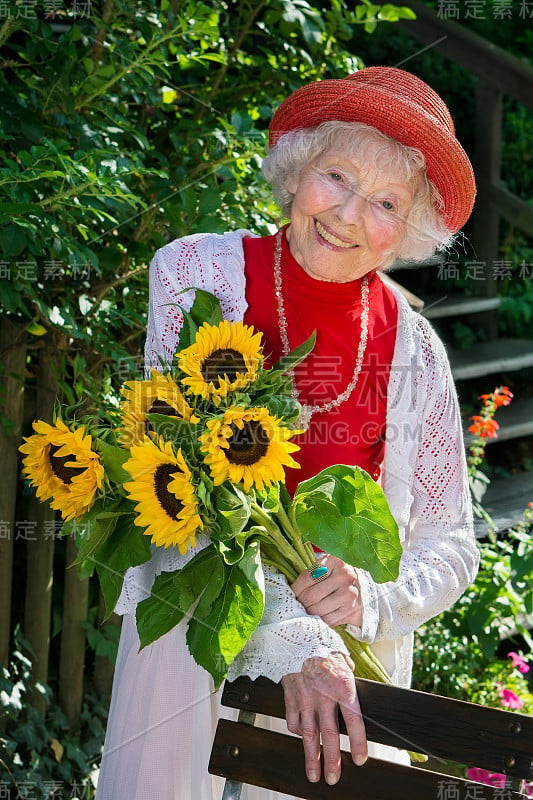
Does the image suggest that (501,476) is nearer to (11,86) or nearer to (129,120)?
(129,120)

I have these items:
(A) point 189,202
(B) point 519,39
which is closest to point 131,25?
(A) point 189,202

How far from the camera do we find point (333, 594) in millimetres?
1717

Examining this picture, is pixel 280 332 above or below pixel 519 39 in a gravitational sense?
below

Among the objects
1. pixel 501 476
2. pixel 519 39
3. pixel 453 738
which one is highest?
pixel 519 39

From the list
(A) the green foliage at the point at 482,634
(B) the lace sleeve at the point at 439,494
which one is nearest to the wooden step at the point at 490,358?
(A) the green foliage at the point at 482,634

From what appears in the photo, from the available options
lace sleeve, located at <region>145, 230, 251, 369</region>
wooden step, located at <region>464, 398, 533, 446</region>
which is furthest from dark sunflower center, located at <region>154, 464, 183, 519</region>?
wooden step, located at <region>464, 398, 533, 446</region>

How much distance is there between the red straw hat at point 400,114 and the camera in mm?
1768

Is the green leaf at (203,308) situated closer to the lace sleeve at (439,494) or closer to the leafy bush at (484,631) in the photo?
the lace sleeve at (439,494)

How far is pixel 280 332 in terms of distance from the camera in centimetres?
194

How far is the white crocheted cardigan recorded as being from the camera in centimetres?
183

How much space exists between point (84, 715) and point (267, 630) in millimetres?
1462

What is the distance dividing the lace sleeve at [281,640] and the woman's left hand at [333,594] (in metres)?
0.02

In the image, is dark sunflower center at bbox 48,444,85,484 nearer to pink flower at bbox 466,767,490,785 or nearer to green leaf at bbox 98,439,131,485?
green leaf at bbox 98,439,131,485

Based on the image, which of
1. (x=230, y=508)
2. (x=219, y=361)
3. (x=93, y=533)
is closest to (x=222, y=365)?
(x=219, y=361)
